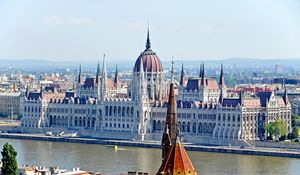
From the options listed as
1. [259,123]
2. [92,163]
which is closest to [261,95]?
[259,123]

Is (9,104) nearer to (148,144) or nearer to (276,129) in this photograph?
(148,144)

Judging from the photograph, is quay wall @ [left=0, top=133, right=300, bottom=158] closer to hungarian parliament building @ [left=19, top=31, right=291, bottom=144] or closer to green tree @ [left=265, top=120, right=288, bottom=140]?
hungarian parliament building @ [left=19, top=31, right=291, bottom=144]

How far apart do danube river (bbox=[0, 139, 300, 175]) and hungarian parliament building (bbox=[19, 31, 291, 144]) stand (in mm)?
5010

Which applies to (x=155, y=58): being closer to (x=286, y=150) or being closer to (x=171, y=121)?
(x=286, y=150)

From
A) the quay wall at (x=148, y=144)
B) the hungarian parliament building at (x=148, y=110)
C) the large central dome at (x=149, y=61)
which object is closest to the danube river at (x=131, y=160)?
the quay wall at (x=148, y=144)

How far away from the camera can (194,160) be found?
149ft

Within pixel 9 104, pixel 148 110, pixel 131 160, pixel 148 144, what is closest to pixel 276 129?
pixel 148 144

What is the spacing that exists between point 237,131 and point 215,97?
8.68 meters

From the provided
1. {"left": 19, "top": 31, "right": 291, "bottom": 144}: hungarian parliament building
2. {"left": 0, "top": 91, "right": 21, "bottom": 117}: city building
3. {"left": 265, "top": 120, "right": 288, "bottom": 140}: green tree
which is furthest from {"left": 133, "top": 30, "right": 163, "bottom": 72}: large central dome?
{"left": 0, "top": 91, "right": 21, "bottom": 117}: city building

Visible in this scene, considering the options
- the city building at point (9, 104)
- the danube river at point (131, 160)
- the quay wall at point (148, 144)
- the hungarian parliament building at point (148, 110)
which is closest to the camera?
the danube river at point (131, 160)

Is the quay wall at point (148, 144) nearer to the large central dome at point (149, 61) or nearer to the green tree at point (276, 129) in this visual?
the green tree at point (276, 129)

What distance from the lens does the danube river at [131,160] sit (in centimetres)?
4147

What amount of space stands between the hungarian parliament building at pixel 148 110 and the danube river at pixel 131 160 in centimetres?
501

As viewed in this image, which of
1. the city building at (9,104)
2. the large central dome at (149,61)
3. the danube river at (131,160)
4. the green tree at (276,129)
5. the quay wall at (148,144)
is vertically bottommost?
the danube river at (131,160)
